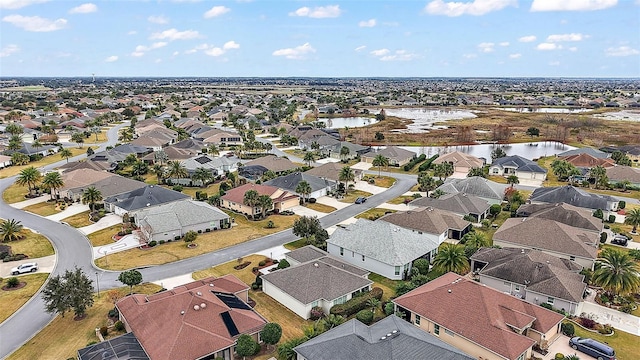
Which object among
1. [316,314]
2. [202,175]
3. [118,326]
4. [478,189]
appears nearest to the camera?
[118,326]

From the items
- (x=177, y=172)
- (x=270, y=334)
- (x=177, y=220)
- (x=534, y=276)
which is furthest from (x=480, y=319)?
(x=177, y=172)

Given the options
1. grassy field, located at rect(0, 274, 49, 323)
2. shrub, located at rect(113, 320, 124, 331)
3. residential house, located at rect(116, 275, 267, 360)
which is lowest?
grassy field, located at rect(0, 274, 49, 323)

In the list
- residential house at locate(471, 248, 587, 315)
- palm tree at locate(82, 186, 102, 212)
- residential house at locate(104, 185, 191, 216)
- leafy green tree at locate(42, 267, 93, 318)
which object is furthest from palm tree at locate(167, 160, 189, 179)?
residential house at locate(471, 248, 587, 315)

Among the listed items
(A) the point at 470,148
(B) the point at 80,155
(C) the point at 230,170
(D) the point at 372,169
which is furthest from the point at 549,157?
(B) the point at 80,155

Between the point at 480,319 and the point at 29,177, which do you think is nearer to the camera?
the point at 480,319

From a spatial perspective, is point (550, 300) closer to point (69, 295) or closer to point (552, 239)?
point (552, 239)

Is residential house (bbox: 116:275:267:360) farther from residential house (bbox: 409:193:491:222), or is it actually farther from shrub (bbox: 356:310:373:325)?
residential house (bbox: 409:193:491:222)
